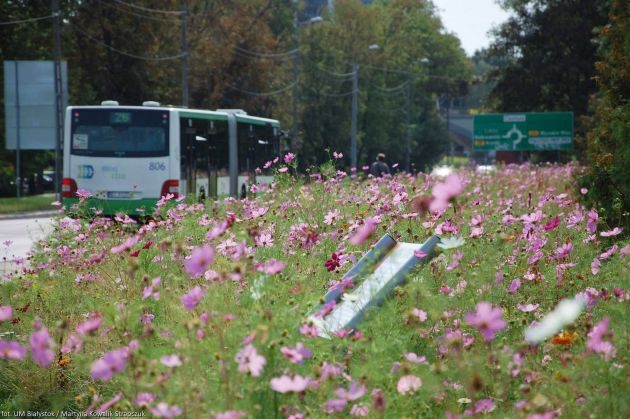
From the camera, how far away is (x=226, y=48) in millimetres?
52875

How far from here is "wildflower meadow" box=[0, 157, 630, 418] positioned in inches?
167

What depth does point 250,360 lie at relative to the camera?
13.2ft

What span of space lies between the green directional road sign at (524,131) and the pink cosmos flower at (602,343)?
128 ft

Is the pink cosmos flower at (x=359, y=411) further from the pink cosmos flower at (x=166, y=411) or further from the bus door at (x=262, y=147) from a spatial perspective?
the bus door at (x=262, y=147)

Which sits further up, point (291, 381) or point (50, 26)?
point (50, 26)

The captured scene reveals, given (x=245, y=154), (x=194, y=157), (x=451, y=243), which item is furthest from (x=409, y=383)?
(x=245, y=154)

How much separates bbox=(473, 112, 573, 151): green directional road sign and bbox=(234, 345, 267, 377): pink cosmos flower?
130 feet

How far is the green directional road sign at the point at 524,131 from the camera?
42.9 meters

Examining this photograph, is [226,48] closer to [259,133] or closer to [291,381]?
[259,133]

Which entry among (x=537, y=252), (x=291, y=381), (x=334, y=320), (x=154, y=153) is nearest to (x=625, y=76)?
(x=537, y=252)

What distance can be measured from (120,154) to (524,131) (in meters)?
23.4

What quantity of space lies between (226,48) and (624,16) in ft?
138

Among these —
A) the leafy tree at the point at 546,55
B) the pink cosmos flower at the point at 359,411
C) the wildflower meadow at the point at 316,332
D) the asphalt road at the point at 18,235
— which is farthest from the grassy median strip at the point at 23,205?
the pink cosmos flower at the point at 359,411

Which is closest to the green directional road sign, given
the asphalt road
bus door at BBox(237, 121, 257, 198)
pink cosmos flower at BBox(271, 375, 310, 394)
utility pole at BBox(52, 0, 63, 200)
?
bus door at BBox(237, 121, 257, 198)
